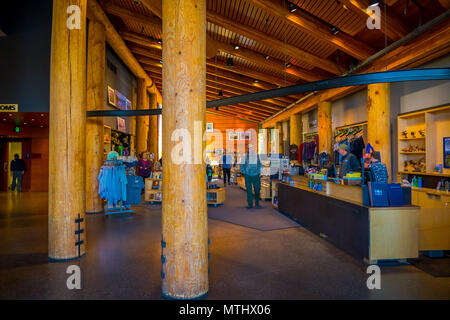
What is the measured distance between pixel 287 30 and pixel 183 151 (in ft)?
16.9

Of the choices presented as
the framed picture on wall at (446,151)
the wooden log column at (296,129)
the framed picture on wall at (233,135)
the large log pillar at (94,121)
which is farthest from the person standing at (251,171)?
the framed picture on wall at (233,135)

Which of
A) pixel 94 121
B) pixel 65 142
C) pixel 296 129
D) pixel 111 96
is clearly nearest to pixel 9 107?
pixel 94 121

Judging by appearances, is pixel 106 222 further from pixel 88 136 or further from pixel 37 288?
pixel 37 288

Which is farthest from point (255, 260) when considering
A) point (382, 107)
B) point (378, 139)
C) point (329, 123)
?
point (329, 123)

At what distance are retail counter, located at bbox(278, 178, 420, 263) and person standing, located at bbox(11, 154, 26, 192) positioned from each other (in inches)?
432

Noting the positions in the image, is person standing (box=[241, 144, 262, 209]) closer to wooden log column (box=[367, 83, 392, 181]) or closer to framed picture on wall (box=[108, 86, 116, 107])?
wooden log column (box=[367, 83, 392, 181])

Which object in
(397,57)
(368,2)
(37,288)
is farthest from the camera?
(397,57)

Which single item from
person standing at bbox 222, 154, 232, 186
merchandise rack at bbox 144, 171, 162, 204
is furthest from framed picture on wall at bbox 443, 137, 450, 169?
person standing at bbox 222, 154, 232, 186

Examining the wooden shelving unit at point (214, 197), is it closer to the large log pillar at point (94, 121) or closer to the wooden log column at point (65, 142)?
the large log pillar at point (94, 121)

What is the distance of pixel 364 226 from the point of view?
136 inches

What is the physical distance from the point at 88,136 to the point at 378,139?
22.4 feet

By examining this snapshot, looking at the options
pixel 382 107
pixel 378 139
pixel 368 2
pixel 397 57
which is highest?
pixel 368 2

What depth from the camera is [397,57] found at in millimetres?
5656

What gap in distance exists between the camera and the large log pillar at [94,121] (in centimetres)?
678
